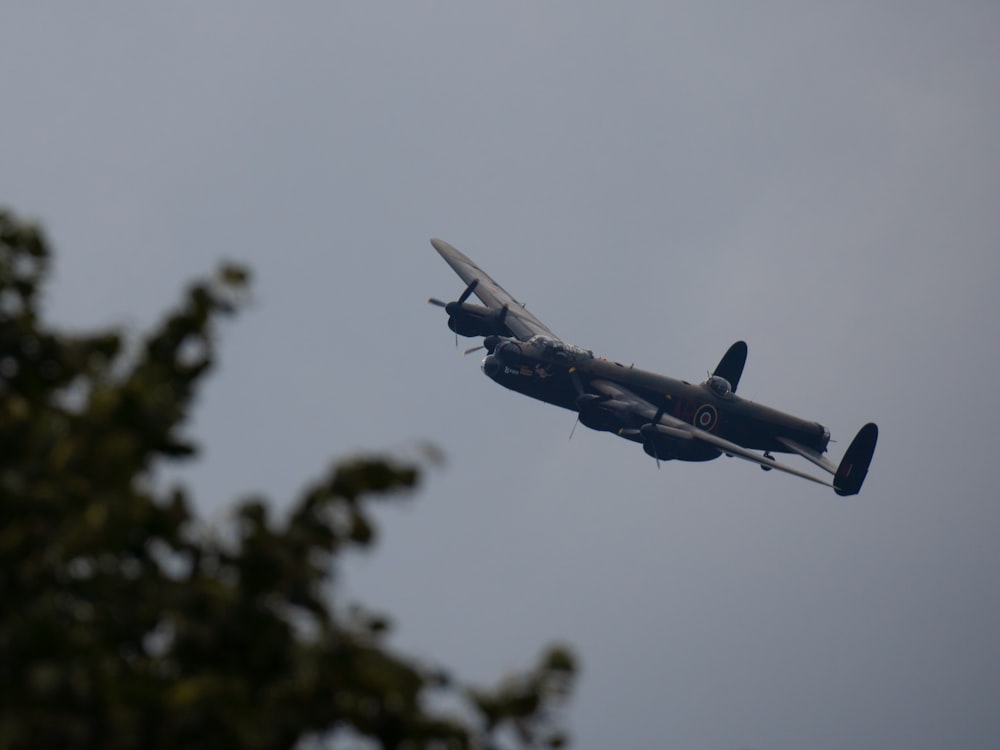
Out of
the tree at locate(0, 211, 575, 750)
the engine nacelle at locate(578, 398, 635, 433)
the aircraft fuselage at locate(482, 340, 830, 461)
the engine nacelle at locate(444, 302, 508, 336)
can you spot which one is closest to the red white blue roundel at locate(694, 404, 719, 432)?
the aircraft fuselage at locate(482, 340, 830, 461)

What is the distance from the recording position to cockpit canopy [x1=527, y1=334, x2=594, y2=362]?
95.7 meters

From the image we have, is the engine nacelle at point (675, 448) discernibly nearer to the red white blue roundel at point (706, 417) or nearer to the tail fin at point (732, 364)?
the red white blue roundel at point (706, 417)

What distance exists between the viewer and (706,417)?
103750 millimetres

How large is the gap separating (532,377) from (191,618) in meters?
73.8

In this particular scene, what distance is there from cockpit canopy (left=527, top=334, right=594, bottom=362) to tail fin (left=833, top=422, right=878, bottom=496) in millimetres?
19440

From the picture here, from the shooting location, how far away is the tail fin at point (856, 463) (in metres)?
103

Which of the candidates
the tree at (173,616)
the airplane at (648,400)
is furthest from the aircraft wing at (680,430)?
the tree at (173,616)

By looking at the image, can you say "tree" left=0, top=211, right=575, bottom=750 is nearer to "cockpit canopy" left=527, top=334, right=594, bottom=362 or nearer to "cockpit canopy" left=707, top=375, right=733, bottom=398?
"cockpit canopy" left=527, top=334, right=594, bottom=362

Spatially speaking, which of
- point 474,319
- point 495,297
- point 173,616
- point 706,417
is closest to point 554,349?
point 474,319

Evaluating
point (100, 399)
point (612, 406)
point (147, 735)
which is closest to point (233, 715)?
point (147, 735)

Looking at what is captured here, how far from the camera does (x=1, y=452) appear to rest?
23.8 metres

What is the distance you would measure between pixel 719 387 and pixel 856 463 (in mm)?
9945

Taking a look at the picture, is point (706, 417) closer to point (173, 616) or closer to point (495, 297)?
point (495, 297)

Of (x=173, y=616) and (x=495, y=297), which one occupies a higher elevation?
(x=495, y=297)
